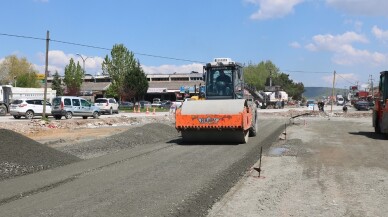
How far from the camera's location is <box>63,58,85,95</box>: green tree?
8325 centimetres

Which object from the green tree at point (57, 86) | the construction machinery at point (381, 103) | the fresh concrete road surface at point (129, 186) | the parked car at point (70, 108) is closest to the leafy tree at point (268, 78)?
the green tree at point (57, 86)

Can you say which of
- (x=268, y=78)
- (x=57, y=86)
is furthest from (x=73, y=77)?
(x=268, y=78)

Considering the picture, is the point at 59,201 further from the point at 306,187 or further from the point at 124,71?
the point at 124,71

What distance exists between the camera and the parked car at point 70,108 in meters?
33.9

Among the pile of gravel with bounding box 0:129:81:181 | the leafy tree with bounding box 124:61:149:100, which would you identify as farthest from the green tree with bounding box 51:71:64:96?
the pile of gravel with bounding box 0:129:81:181

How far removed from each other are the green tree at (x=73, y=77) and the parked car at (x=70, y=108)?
161ft

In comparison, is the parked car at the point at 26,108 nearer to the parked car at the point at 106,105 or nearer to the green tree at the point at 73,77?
the parked car at the point at 106,105

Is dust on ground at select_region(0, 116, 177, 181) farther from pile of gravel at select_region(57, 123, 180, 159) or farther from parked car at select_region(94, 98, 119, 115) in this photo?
parked car at select_region(94, 98, 119, 115)

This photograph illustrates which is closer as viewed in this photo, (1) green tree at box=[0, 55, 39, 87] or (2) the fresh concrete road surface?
(2) the fresh concrete road surface

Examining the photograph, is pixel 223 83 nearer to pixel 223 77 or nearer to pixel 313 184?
pixel 223 77

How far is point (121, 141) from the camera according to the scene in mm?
17000

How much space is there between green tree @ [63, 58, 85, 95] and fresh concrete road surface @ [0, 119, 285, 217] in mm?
72837

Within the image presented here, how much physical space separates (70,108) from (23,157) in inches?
932

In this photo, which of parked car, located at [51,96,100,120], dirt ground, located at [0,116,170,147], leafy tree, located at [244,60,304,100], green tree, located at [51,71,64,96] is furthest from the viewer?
leafy tree, located at [244,60,304,100]
